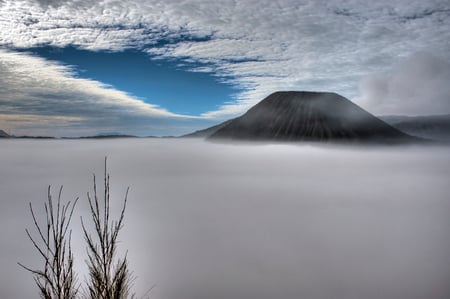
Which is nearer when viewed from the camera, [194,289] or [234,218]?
[194,289]

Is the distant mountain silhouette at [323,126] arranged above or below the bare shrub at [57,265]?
above

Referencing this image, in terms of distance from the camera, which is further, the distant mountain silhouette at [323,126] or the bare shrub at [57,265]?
the distant mountain silhouette at [323,126]

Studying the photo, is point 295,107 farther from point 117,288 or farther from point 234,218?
point 117,288

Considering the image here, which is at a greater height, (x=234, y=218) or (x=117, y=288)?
(x=117, y=288)

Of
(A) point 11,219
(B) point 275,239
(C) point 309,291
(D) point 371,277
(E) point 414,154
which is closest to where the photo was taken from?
(C) point 309,291

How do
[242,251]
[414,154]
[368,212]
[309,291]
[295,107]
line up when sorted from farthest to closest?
[295,107]
[414,154]
[368,212]
[242,251]
[309,291]

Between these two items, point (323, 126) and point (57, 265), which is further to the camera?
point (323, 126)

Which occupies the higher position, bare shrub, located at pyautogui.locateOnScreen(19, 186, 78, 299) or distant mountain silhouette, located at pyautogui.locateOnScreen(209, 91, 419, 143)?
distant mountain silhouette, located at pyautogui.locateOnScreen(209, 91, 419, 143)

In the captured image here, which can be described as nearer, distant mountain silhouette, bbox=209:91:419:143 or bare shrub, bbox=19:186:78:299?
bare shrub, bbox=19:186:78:299

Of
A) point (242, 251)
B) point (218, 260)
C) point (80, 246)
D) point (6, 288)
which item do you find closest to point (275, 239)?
point (242, 251)

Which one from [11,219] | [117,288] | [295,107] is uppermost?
[295,107]

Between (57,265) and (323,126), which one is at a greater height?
(323,126)

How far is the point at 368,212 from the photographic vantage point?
43406 millimetres

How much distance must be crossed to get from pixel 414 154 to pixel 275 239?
175m
